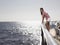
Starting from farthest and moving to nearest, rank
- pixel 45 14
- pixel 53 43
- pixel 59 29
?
1. pixel 45 14
2. pixel 59 29
3. pixel 53 43

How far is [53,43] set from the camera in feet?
7.47

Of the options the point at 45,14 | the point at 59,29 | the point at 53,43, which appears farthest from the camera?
the point at 45,14

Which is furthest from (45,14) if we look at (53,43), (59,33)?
(53,43)

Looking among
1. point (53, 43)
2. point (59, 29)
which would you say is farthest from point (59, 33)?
point (53, 43)

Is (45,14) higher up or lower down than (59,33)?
higher up

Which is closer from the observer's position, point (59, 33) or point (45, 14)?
point (59, 33)

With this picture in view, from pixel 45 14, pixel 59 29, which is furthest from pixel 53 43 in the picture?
pixel 45 14

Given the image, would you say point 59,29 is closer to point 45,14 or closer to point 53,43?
point 45,14

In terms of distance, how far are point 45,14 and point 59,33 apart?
140 cm

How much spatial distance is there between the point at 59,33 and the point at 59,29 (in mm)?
133

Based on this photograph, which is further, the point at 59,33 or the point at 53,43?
the point at 59,33

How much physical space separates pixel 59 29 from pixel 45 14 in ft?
4.67

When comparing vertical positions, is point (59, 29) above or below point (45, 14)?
below

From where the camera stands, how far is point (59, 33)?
4.83 m
